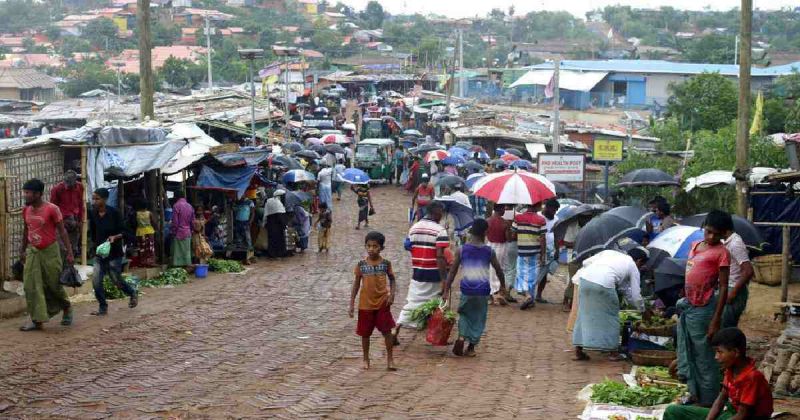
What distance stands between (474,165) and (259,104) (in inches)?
563

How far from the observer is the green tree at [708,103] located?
1641 inches

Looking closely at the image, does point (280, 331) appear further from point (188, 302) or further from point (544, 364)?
point (544, 364)

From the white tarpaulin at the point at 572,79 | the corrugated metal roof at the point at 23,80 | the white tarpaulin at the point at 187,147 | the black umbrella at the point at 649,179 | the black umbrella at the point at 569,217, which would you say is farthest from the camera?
the white tarpaulin at the point at 572,79

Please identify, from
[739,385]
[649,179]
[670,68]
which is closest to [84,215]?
[739,385]

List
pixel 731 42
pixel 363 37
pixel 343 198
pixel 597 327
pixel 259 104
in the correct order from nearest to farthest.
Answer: pixel 597 327, pixel 343 198, pixel 259 104, pixel 731 42, pixel 363 37

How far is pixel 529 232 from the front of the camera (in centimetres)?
1405

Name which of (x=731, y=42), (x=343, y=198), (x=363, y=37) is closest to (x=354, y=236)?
(x=343, y=198)

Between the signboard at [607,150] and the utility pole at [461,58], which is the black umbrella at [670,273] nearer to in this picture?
the signboard at [607,150]

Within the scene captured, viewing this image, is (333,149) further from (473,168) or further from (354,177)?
(354,177)

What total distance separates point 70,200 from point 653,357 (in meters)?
7.60

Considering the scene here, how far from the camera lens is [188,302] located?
13797 mm

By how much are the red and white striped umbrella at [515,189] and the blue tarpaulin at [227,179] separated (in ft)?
16.4

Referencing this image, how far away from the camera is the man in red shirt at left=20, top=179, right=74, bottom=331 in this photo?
10.8 meters

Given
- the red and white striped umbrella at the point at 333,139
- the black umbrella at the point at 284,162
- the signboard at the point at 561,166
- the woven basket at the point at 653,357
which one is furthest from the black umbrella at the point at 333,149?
the woven basket at the point at 653,357
